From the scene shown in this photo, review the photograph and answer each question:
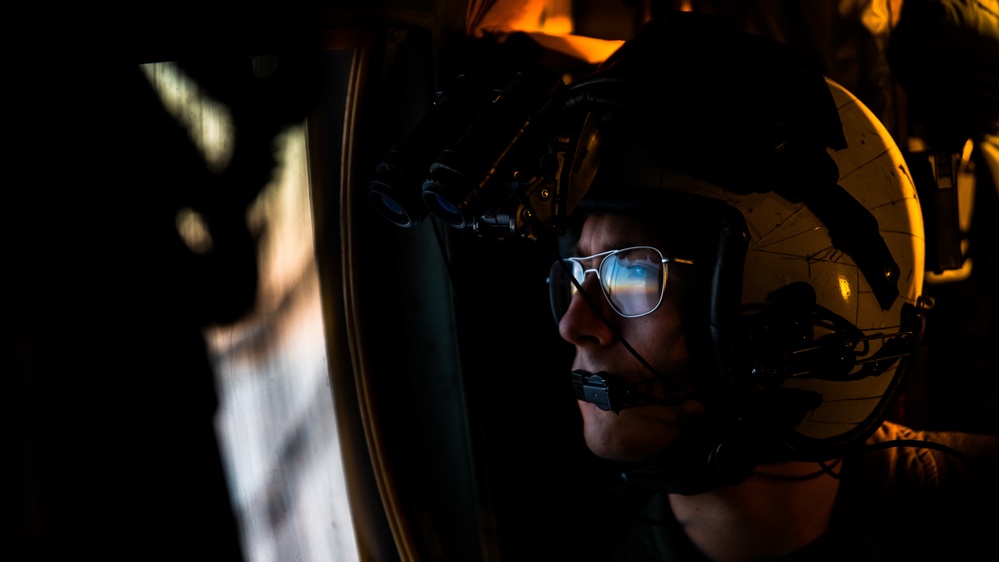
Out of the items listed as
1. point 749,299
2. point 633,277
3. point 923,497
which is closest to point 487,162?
point 633,277

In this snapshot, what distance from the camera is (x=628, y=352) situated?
4.07 ft

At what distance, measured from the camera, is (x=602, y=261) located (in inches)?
49.6

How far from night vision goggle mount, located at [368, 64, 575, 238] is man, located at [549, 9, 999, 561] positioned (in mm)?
63

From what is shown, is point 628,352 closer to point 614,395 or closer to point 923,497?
point 614,395

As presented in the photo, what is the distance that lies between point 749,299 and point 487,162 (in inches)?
18.8

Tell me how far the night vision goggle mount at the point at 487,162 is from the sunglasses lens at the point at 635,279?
186 millimetres

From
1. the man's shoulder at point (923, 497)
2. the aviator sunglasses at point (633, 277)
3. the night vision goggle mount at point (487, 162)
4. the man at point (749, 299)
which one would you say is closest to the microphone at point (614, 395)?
the man at point (749, 299)

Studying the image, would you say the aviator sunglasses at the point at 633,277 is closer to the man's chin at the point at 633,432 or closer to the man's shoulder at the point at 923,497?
the man's chin at the point at 633,432

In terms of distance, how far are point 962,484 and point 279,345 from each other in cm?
130

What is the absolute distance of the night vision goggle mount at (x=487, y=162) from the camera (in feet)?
3.18

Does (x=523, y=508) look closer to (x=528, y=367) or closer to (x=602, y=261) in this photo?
(x=528, y=367)

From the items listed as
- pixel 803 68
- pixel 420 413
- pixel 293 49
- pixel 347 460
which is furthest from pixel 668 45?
pixel 347 460

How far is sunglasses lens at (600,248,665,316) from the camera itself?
1.20 metres

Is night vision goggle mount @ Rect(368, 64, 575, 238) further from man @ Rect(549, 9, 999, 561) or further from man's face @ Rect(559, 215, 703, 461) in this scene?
man's face @ Rect(559, 215, 703, 461)
